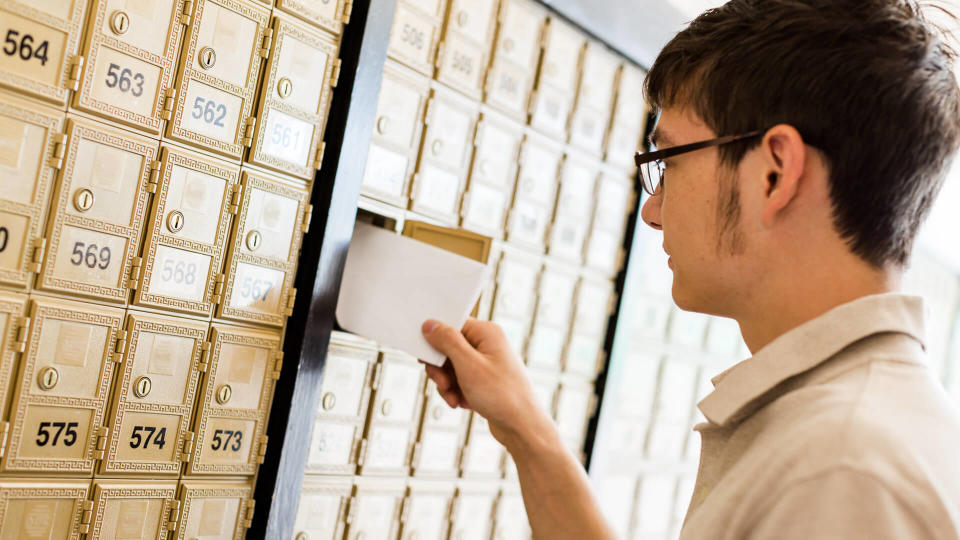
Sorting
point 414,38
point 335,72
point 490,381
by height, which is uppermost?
point 414,38

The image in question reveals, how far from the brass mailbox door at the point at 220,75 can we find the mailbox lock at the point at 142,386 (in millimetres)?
378

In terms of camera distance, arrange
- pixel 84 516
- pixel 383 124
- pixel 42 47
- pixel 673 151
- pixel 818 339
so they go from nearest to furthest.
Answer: pixel 818 339 < pixel 673 151 < pixel 42 47 < pixel 84 516 < pixel 383 124

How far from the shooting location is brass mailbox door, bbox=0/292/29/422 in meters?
1.14

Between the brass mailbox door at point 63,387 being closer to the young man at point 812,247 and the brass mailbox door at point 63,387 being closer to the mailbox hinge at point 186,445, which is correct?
the mailbox hinge at point 186,445

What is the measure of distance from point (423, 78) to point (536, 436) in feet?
2.57

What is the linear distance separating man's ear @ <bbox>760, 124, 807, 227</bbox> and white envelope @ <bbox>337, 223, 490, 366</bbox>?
2.01ft

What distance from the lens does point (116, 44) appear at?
47.2 inches

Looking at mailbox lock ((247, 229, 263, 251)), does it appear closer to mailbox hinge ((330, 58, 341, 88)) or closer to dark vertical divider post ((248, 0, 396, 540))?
dark vertical divider post ((248, 0, 396, 540))

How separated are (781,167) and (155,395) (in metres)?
0.99

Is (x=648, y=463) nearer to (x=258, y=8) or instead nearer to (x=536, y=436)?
(x=536, y=436)

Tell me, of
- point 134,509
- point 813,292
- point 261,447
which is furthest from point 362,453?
point 813,292

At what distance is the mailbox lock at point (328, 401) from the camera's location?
1563 mm

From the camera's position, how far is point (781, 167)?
0.81 metres

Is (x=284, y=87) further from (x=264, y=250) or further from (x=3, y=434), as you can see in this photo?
(x=3, y=434)
